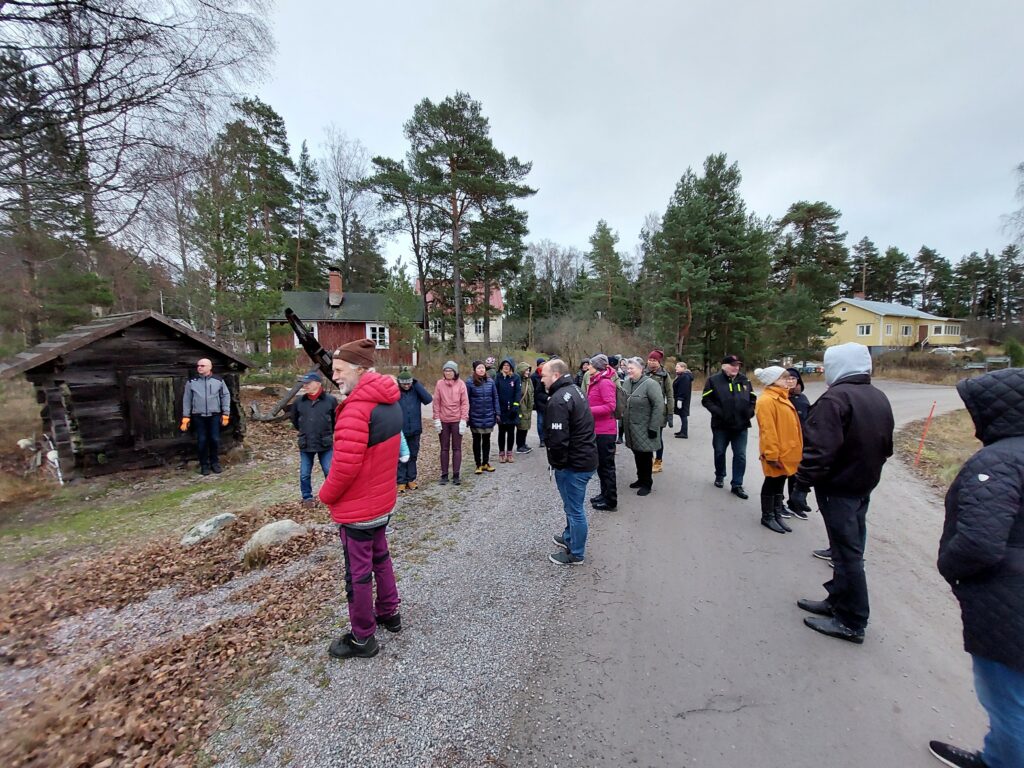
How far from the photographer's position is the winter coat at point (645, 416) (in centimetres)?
571

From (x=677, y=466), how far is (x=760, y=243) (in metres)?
19.4

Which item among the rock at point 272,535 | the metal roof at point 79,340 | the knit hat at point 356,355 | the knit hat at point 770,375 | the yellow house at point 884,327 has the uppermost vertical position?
the yellow house at point 884,327

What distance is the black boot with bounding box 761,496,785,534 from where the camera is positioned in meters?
4.83

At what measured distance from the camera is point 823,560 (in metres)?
4.12

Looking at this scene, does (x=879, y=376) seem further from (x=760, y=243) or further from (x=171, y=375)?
(x=171, y=375)

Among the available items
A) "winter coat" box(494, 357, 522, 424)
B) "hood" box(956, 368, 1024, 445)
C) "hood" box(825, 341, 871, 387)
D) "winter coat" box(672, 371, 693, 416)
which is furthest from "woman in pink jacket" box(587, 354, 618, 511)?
"winter coat" box(672, 371, 693, 416)

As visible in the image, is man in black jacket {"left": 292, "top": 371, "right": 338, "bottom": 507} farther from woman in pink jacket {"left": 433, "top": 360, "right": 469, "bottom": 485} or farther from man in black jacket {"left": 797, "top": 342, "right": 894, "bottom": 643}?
man in black jacket {"left": 797, "top": 342, "right": 894, "bottom": 643}

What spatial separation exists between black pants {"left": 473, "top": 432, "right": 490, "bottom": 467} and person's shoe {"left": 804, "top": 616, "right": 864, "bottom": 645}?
16.9 ft

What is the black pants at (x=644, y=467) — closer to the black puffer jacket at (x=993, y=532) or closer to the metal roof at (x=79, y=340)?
the black puffer jacket at (x=993, y=532)

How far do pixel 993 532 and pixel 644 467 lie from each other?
14.2ft

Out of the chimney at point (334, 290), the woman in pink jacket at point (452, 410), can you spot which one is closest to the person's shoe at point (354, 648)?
the woman in pink jacket at point (452, 410)

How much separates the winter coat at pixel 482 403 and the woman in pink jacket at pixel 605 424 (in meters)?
2.37

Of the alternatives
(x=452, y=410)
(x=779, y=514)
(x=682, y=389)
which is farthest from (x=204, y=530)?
(x=682, y=389)

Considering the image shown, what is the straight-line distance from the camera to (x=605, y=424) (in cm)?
528
